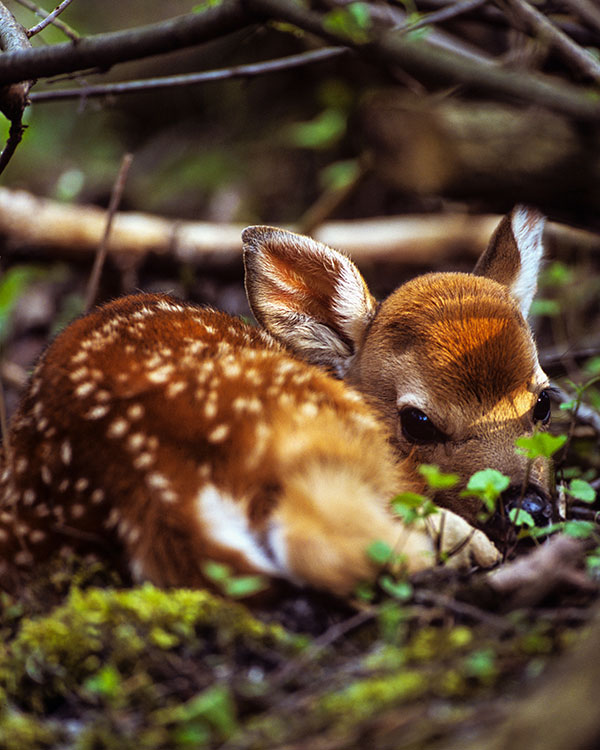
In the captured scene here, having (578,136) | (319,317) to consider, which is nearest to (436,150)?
(578,136)

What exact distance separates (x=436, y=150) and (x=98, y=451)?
4.30 ft

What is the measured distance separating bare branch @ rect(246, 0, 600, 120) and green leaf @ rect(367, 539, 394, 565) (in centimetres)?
125

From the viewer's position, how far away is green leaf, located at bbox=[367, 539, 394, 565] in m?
2.25

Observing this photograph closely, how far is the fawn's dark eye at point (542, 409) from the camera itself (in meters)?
3.60

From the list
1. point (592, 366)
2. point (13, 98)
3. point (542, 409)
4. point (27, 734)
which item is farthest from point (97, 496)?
point (592, 366)

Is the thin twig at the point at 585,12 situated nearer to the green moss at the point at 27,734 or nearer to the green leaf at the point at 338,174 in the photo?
the green leaf at the point at 338,174

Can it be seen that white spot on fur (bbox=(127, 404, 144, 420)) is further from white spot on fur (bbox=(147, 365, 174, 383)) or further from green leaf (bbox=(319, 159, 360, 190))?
green leaf (bbox=(319, 159, 360, 190))

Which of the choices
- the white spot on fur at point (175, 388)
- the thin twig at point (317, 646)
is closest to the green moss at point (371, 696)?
the thin twig at point (317, 646)

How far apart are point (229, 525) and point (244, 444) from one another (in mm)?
239

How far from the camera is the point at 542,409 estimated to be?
11.9 feet

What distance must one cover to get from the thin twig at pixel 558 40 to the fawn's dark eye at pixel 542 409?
1344 mm

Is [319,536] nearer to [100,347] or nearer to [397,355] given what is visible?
[100,347]

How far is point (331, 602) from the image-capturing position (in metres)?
2.31

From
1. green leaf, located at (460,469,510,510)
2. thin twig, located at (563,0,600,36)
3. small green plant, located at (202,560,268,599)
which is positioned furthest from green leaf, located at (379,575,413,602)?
thin twig, located at (563,0,600,36)
